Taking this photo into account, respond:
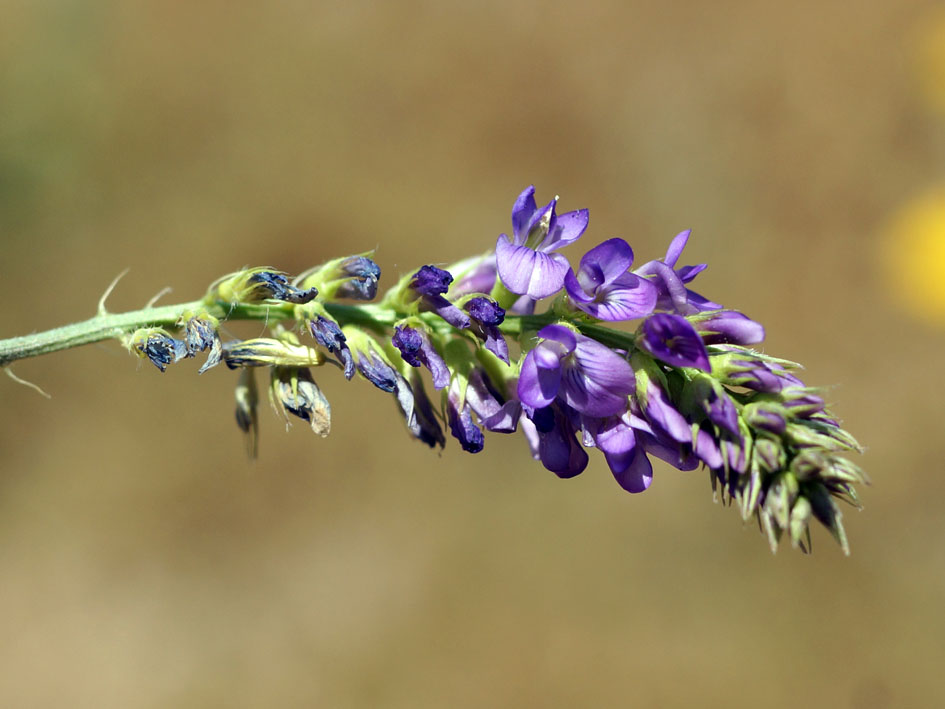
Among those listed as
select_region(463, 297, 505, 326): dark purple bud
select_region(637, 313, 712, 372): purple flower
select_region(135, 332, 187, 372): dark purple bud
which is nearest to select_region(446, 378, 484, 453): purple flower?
select_region(463, 297, 505, 326): dark purple bud

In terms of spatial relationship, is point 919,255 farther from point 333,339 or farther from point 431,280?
point 333,339

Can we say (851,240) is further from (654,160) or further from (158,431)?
(158,431)

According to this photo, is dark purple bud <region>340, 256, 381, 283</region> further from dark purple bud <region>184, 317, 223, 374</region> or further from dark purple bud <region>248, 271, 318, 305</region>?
dark purple bud <region>184, 317, 223, 374</region>

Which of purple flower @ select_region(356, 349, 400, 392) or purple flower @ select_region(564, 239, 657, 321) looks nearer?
purple flower @ select_region(564, 239, 657, 321)

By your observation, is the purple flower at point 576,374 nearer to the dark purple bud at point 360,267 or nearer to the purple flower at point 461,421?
the purple flower at point 461,421

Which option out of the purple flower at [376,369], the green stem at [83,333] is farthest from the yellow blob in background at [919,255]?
the green stem at [83,333]

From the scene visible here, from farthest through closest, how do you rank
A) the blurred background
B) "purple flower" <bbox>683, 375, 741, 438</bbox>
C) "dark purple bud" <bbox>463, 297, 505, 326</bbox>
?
1. the blurred background
2. "dark purple bud" <bbox>463, 297, 505, 326</bbox>
3. "purple flower" <bbox>683, 375, 741, 438</bbox>
